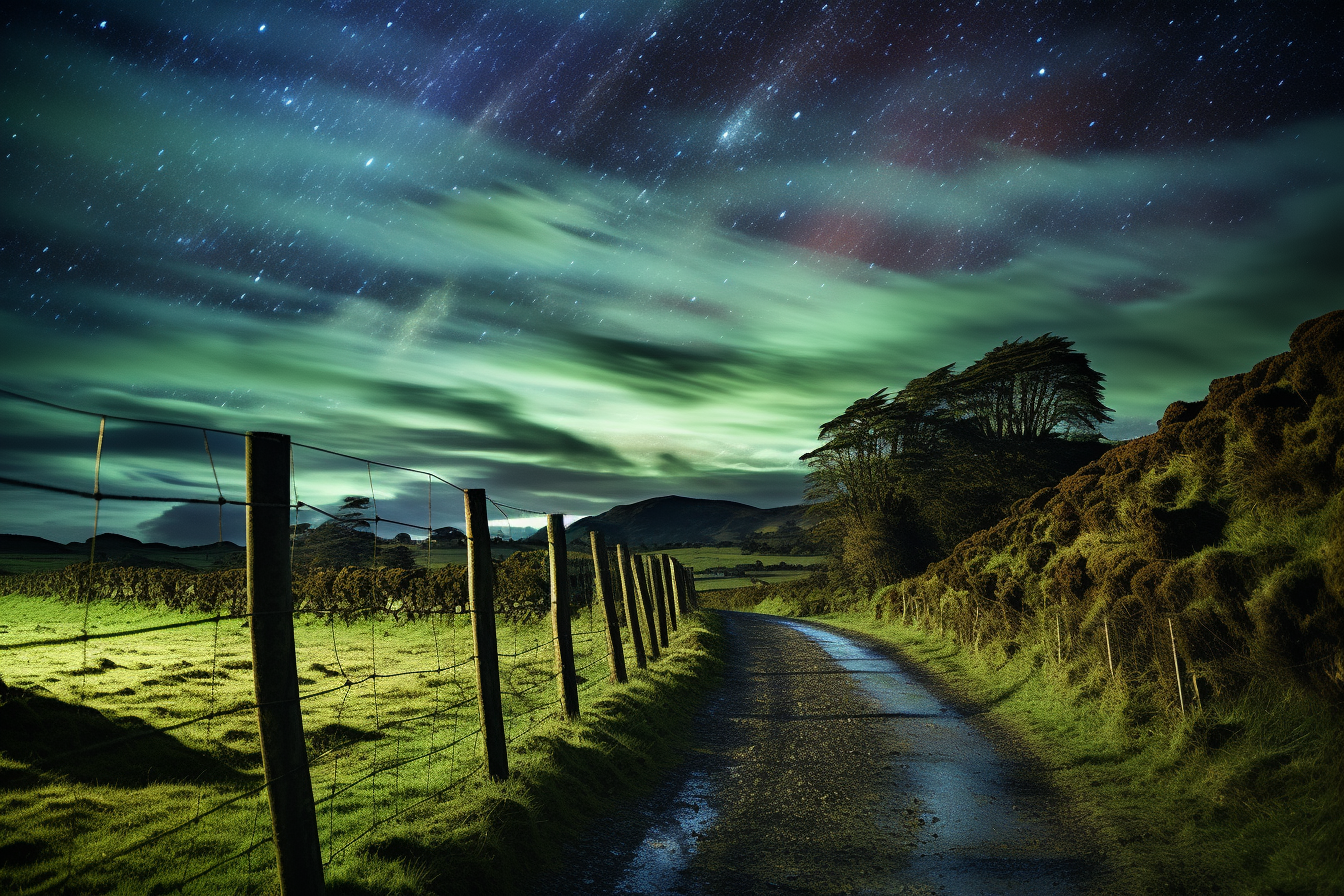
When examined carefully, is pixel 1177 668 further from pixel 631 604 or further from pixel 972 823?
pixel 631 604

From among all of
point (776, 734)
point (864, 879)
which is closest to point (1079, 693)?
point (776, 734)

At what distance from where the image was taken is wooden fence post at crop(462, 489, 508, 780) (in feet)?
24.4

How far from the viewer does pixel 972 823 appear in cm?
720

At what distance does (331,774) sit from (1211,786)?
9640 millimetres

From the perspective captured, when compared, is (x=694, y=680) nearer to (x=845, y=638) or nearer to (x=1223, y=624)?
(x=1223, y=624)

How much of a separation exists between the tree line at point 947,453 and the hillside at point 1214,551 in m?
24.1

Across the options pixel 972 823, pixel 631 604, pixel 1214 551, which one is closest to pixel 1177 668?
pixel 1214 551

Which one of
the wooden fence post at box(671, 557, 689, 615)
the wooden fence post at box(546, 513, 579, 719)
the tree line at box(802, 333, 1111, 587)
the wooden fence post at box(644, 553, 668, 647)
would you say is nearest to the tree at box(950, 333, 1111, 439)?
the tree line at box(802, 333, 1111, 587)

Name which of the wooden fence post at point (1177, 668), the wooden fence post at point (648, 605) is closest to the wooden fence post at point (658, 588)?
the wooden fence post at point (648, 605)

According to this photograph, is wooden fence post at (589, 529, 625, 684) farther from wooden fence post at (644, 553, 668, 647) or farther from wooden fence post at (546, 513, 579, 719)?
wooden fence post at (644, 553, 668, 647)

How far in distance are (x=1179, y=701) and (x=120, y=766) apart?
503 inches

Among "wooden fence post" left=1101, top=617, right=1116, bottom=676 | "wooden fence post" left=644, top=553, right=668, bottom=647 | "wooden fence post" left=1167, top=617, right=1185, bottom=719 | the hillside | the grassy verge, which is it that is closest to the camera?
the grassy verge

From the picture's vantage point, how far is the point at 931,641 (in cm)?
2317

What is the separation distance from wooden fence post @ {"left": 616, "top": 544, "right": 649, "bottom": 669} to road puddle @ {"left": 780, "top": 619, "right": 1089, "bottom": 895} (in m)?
5.25
